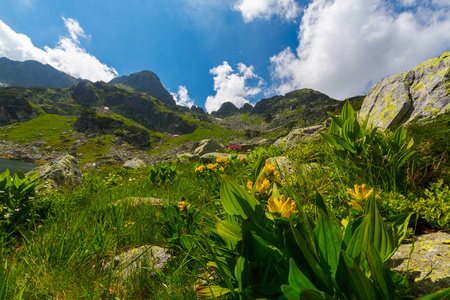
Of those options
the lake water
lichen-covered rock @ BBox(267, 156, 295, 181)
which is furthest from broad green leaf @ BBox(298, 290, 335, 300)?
the lake water

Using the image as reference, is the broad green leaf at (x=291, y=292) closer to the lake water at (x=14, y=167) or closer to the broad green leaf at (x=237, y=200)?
the broad green leaf at (x=237, y=200)

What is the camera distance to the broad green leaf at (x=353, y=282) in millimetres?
892

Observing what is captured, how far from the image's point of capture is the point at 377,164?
310 centimetres

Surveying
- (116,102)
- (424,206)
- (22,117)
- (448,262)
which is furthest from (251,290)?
(116,102)

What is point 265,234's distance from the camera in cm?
128

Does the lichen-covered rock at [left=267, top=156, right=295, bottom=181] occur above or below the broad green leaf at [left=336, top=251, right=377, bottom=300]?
above

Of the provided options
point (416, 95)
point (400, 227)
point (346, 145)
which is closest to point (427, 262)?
point (400, 227)

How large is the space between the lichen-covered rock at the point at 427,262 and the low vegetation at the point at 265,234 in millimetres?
115

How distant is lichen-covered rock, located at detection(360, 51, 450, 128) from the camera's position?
5.34m

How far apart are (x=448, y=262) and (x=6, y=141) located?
145 meters

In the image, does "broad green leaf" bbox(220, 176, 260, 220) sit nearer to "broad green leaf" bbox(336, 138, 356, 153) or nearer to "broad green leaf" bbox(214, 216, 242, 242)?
"broad green leaf" bbox(214, 216, 242, 242)

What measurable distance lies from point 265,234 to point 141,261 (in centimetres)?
168

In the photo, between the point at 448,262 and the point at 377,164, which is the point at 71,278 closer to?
the point at 448,262

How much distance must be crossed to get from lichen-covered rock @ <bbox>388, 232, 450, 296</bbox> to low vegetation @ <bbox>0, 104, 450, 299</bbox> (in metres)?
0.12
